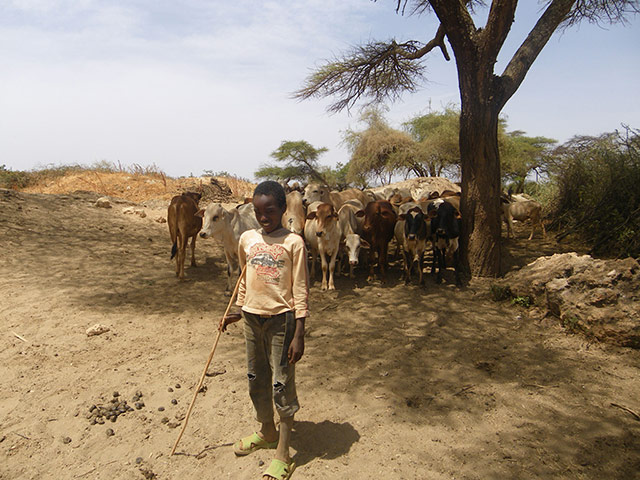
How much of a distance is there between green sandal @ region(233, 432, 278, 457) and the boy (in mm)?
234

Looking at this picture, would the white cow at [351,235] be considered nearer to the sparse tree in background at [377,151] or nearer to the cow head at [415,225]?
the cow head at [415,225]

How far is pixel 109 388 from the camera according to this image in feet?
13.5

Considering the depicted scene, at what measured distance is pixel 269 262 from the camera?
294 centimetres

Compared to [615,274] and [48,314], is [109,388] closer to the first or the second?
[48,314]

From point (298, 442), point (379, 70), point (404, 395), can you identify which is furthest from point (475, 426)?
point (379, 70)

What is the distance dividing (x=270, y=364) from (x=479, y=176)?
5.84 meters

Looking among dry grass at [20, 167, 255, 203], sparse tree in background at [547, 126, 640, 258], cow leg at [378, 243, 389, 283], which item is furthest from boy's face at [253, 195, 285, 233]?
dry grass at [20, 167, 255, 203]

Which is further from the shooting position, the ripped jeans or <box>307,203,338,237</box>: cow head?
<box>307,203,338,237</box>: cow head

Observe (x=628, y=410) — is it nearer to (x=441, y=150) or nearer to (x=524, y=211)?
(x=524, y=211)

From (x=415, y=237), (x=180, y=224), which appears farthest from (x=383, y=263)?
(x=180, y=224)

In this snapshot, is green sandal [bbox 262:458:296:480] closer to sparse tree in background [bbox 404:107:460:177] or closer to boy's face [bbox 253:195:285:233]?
boy's face [bbox 253:195:285:233]

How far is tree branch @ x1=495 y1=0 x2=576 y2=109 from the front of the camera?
7402mm

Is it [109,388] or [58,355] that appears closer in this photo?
[109,388]

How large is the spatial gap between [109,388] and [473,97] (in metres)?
6.84
